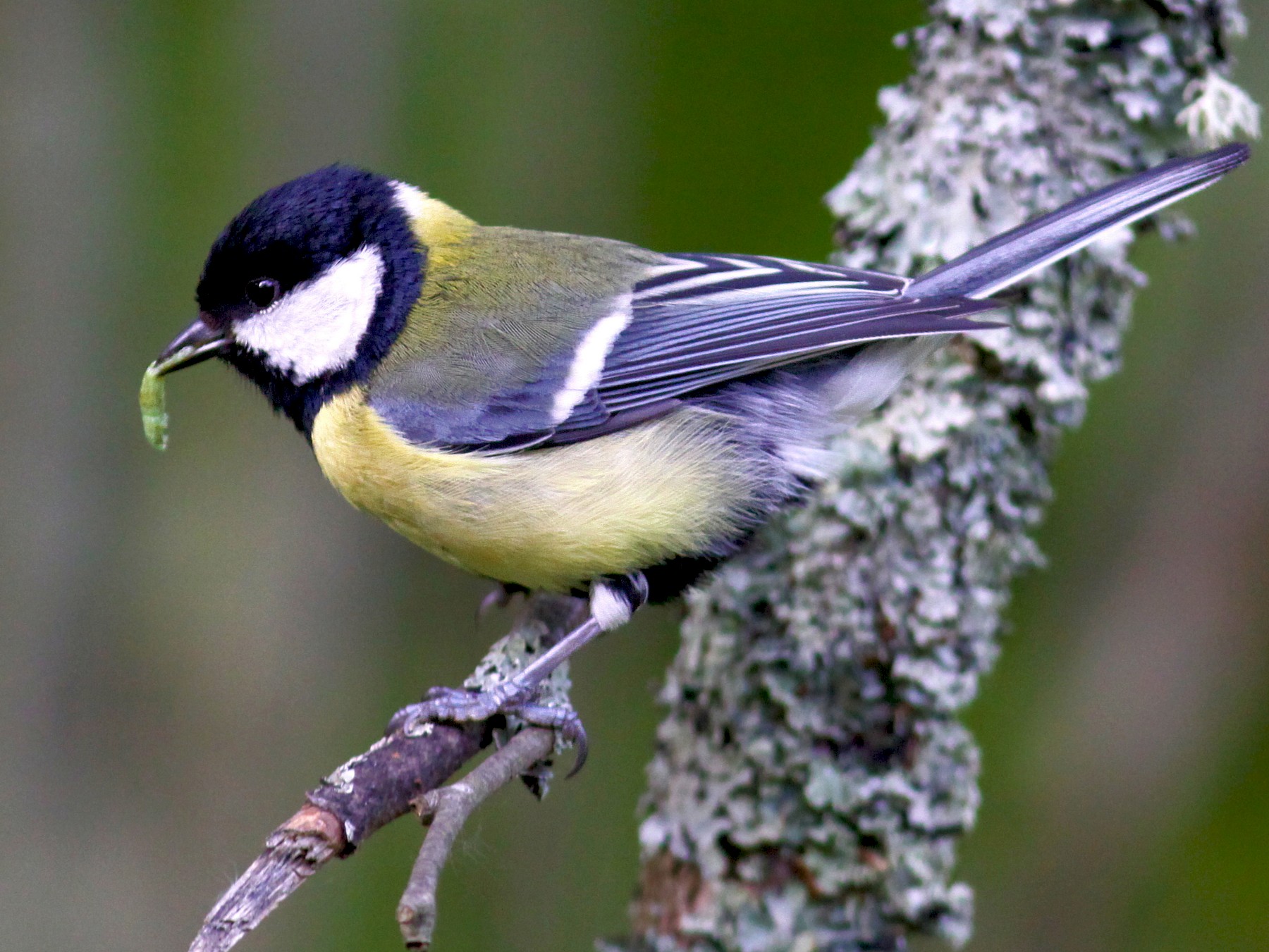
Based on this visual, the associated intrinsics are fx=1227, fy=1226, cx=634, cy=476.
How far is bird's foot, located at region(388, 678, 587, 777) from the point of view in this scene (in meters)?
1.61

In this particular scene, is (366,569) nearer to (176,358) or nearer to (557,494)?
(176,358)

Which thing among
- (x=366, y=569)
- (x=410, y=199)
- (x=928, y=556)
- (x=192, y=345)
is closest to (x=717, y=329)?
(x=928, y=556)

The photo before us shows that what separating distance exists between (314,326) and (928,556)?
0.97 m

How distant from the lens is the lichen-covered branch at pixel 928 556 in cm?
179

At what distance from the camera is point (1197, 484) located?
223 centimetres

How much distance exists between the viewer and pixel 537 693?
1.76m

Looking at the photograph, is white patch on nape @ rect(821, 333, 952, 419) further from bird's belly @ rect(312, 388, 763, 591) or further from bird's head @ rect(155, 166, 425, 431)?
bird's head @ rect(155, 166, 425, 431)

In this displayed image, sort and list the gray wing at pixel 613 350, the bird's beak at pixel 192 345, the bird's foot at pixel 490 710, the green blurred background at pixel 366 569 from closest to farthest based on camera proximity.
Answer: the bird's foot at pixel 490 710
the gray wing at pixel 613 350
the bird's beak at pixel 192 345
the green blurred background at pixel 366 569

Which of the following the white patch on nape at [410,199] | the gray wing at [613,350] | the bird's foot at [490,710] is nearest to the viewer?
→ the bird's foot at [490,710]

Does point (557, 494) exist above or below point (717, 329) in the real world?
below

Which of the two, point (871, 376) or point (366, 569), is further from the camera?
point (366, 569)

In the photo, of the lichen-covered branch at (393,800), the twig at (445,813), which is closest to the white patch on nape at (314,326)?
the lichen-covered branch at (393,800)

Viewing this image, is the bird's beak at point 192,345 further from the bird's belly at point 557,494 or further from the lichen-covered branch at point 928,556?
the lichen-covered branch at point 928,556

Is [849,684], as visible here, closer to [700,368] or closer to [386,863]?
[700,368]
